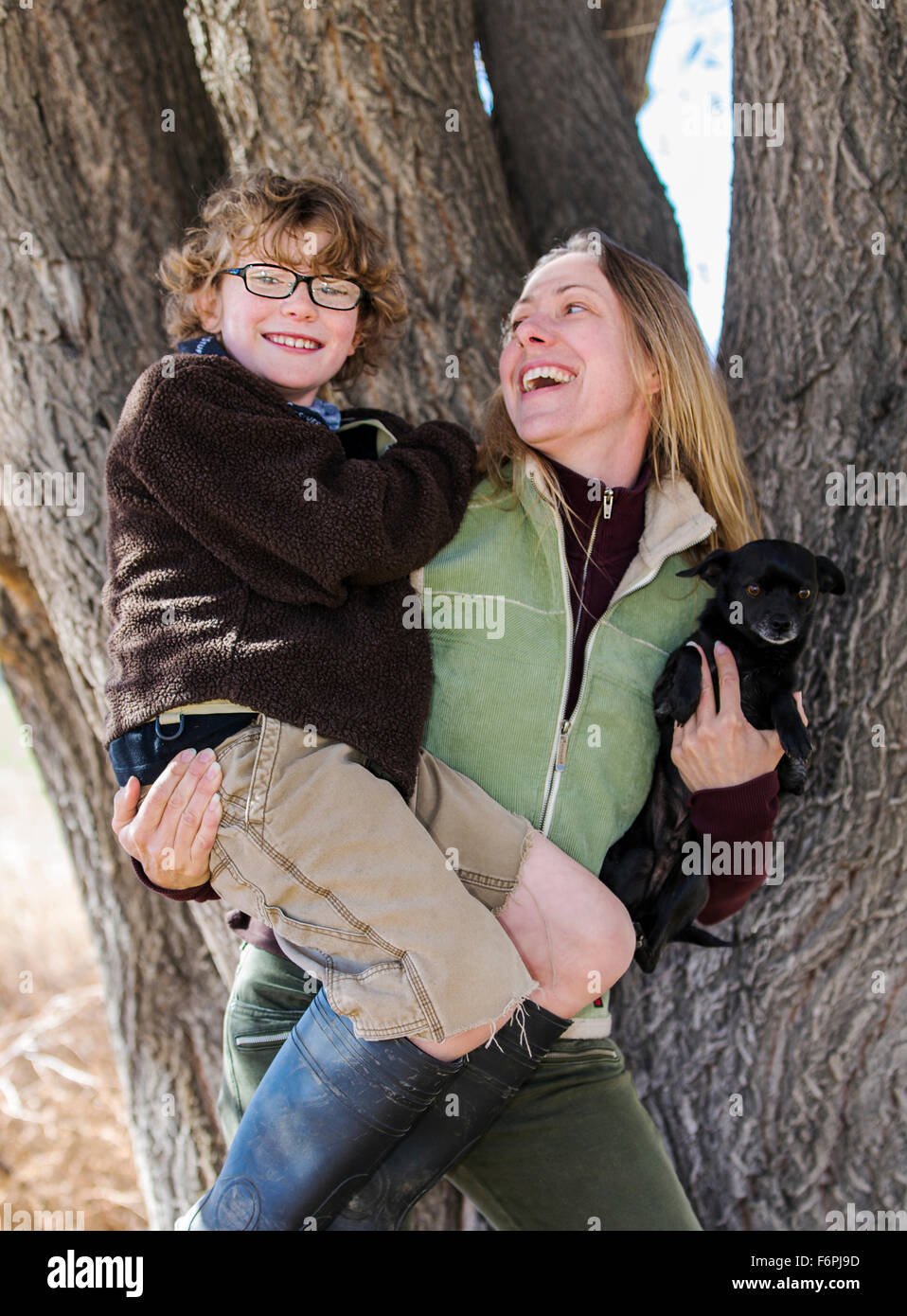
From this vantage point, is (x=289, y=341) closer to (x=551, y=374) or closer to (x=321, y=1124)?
(x=551, y=374)

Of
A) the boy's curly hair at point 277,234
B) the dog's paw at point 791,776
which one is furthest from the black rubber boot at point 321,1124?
the boy's curly hair at point 277,234

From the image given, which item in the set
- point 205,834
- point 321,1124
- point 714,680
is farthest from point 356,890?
point 714,680

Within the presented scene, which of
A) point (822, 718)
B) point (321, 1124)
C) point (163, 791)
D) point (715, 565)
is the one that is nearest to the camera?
point (321, 1124)

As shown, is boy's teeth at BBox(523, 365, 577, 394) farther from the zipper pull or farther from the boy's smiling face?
the zipper pull

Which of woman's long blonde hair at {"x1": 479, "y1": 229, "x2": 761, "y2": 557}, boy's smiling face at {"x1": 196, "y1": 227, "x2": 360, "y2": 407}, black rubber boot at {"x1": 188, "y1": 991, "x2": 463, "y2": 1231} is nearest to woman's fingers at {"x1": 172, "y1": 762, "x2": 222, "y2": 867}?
black rubber boot at {"x1": 188, "y1": 991, "x2": 463, "y2": 1231}

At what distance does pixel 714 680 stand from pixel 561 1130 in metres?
1.05

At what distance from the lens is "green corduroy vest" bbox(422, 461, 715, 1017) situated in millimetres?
2375

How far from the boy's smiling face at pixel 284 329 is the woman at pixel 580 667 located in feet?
1.53

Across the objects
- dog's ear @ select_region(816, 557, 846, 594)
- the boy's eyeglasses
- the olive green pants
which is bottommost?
the olive green pants

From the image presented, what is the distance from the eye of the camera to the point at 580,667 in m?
2.49

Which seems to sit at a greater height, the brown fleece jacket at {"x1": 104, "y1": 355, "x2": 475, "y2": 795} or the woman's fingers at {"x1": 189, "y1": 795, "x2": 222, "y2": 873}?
the brown fleece jacket at {"x1": 104, "y1": 355, "x2": 475, "y2": 795}

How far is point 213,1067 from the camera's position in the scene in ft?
11.2

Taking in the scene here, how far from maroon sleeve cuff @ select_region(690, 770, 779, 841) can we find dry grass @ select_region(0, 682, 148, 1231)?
101 inches

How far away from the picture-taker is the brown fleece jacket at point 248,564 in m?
2.10
